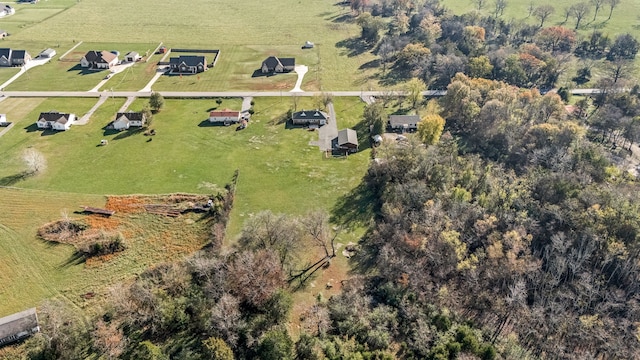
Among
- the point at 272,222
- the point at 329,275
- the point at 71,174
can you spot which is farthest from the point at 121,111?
the point at 329,275

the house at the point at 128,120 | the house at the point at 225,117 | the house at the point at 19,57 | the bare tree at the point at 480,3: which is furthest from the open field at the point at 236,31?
the bare tree at the point at 480,3

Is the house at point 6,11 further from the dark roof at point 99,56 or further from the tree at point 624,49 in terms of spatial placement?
the tree at point 624,49

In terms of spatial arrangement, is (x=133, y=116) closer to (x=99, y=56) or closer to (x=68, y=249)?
(x=68, y=249)

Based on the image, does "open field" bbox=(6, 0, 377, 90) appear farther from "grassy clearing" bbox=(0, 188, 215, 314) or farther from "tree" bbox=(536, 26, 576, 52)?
"grassy clearing" bbox=(0, 188, 215, 314)

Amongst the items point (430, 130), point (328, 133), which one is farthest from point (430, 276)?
point (328, 133)

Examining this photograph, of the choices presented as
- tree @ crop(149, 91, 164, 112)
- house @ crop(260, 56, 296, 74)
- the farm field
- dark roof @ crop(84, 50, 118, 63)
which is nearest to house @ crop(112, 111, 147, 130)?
the farm field
